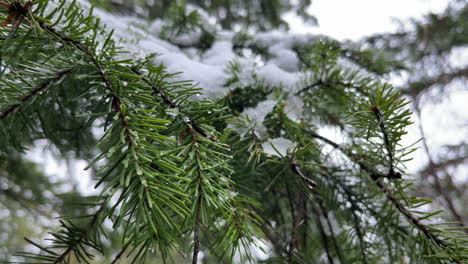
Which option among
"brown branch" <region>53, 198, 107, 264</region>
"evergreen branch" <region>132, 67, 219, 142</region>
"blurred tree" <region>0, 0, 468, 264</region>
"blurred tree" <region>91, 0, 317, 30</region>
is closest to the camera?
Result: "blurred tree" <region>0, 0, 468, 264</region>

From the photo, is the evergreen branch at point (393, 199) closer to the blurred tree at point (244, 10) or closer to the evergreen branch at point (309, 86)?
the evergreen branch at point (309, 86)

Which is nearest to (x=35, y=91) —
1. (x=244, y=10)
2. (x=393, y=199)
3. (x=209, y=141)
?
(x=209, y=141)

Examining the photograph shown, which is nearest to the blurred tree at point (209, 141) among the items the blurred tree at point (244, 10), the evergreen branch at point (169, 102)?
the evergreen branch at point (169, 102)

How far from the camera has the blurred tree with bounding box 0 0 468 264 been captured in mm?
434

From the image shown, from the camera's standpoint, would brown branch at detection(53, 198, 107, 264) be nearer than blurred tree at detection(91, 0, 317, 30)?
Yes

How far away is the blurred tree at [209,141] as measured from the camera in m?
0.43

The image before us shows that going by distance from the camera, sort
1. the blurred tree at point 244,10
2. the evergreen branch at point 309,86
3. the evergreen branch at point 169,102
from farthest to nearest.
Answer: the blurred tree at point 244,10 < the evergreen branch at point 309,86 < the evergreen branch at point 169,102

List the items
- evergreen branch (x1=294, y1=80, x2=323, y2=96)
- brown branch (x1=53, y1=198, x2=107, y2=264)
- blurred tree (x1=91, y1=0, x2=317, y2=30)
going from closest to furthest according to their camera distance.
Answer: brown branch (x1=53, y1=198, x2=107, y2=264)
evergreen branch (x1=294, y1=80, x2=323, y2=96)
blurred tree (x1=91, y1=0, x2=317, y2=30)

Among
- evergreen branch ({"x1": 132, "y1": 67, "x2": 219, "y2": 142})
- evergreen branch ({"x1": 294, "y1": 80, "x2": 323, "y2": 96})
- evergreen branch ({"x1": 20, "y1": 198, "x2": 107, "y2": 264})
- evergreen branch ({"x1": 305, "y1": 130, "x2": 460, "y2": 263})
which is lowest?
evergreen branch ({"x1": 20, "y1": 198, "x2": 107, "y2": 264})

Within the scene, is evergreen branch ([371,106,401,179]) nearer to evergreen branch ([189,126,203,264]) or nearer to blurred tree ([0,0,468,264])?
blurred tree ([0,0,468,264])

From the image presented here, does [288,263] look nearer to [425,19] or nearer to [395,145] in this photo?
[395,145]

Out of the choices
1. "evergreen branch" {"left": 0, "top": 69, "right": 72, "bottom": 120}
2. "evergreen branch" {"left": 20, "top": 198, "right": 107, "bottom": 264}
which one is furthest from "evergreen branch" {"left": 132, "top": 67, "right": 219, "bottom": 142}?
"evergreen branch" {"left": 20, "top": 198, "right": 107, "bottom": 264}

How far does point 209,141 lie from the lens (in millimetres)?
488

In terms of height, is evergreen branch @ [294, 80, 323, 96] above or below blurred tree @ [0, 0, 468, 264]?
above
